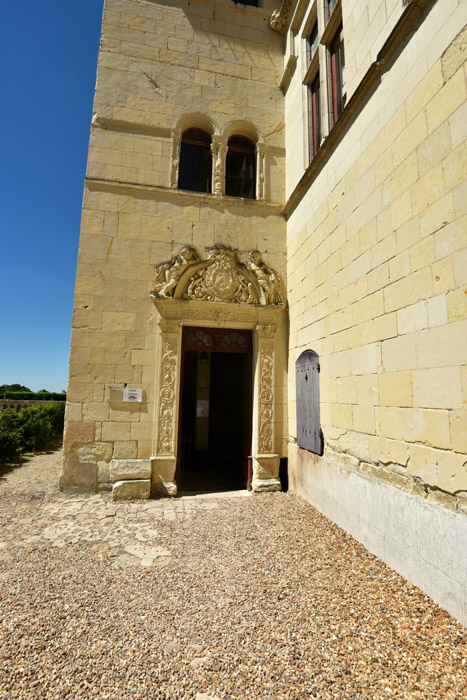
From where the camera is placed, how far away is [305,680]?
6.26 feet

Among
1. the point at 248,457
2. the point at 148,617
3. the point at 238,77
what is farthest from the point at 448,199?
the point at 238,77

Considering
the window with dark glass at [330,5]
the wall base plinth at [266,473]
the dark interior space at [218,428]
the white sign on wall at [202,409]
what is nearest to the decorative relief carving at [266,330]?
the dark interior space at [218,428]

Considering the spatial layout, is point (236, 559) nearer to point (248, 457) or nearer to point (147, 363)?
point (248, 457)

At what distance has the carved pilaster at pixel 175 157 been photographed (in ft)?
19.8

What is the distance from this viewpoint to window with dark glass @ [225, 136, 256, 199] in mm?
6722

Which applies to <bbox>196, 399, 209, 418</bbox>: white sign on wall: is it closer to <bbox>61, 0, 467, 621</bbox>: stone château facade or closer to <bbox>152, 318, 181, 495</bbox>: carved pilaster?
<bbox>61, 0, 467, 621</bbox>: stone château facade

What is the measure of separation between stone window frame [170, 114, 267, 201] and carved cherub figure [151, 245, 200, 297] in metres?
1.23

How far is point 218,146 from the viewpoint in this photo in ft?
20.9

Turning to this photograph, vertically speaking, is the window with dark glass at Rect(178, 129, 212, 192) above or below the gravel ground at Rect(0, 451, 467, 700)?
above

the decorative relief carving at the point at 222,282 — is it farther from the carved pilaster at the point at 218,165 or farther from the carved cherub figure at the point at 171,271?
the carved pilaster at the point at 218,165

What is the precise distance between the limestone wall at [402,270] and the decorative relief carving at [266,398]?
126 centimetres

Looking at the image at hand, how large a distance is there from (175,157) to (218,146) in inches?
33.4

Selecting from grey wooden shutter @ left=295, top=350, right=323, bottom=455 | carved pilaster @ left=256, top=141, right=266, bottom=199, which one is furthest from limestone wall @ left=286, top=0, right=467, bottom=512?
carved pilaster @ left=256, top=141, right=266, bottom=199

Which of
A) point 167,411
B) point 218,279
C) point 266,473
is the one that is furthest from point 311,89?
point 266,473
